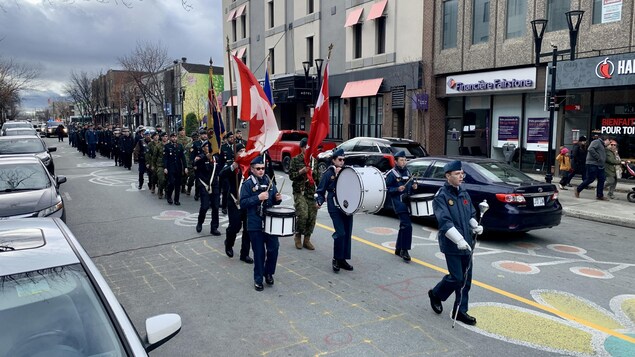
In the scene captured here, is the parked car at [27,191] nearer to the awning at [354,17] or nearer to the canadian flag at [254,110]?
the canadian flag at [254,110]

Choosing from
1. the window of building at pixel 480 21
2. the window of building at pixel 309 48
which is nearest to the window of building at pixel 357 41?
the window of building at pixel 309 48

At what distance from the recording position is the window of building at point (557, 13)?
17266 mm

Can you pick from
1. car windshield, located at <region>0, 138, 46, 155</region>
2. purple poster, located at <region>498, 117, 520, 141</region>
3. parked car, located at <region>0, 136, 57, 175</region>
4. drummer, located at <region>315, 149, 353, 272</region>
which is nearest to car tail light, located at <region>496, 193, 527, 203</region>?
drummer, located at <region>315, 149, 353, 272</region>

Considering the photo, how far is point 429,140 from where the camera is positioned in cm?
2311

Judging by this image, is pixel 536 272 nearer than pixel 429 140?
Yes

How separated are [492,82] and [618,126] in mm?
5035

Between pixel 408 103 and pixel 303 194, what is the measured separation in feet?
54.3

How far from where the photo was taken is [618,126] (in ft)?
53.6

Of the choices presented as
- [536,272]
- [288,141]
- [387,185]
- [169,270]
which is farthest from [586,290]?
[288,141]

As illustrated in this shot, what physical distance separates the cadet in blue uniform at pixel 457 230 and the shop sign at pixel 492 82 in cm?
1480

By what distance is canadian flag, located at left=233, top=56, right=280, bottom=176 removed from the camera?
7.43 m

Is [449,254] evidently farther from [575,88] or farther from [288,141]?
[288,141]

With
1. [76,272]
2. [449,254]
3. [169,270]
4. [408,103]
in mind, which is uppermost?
[408,103]

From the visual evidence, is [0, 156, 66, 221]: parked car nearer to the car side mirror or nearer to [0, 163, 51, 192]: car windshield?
[0, 163, 51, 192]: car windshield
